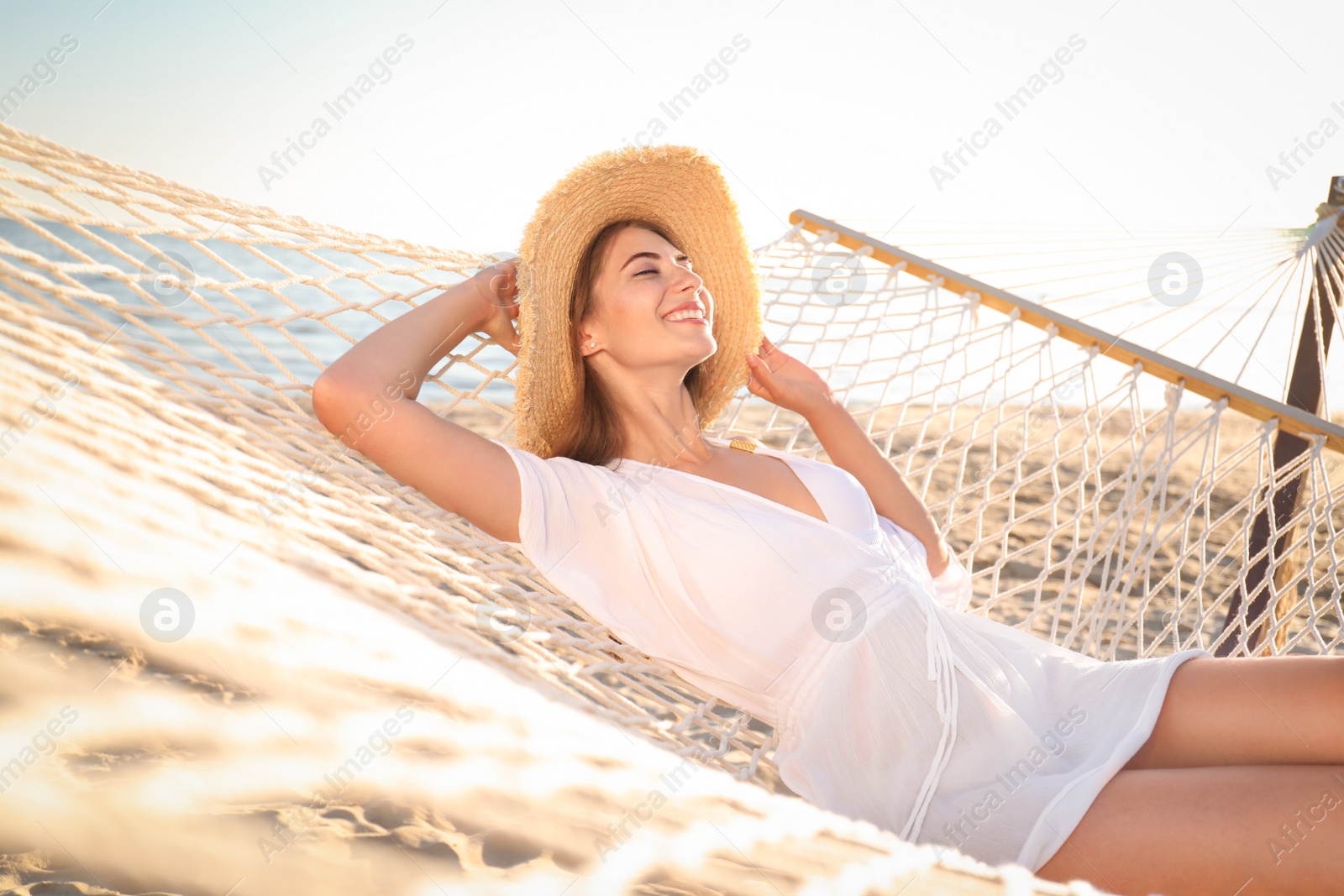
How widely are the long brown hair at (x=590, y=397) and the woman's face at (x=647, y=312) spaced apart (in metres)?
0.02

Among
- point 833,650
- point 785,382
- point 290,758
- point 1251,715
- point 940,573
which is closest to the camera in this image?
point 290,758

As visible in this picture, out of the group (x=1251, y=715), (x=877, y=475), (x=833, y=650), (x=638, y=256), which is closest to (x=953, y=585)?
(x=877, y=475)

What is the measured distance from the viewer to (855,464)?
1.84 m

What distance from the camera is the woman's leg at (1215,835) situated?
1.01 meters

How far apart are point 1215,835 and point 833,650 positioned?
0.53m

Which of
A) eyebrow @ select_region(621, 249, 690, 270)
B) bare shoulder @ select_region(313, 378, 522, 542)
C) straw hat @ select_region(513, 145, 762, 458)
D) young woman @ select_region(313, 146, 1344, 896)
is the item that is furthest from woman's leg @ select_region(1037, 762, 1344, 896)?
eyebrow @ select_region(621, 249, 690, 270)

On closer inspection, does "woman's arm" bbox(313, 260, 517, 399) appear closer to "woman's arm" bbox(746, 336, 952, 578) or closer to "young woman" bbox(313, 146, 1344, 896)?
"young woman" bbox(313, 146, 1344, 896)

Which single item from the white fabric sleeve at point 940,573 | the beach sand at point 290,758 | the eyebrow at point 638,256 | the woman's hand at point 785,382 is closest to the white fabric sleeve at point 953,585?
the white fabric sleeve at point 940,573

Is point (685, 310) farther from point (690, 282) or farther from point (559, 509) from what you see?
point (559, 509)

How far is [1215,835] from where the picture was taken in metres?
1.04

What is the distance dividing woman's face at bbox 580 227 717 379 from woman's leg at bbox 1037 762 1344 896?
0.94 meters

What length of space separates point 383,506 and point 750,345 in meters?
0.81

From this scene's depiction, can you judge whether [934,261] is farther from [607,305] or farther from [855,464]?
[607,305]

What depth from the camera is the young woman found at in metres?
1.10
